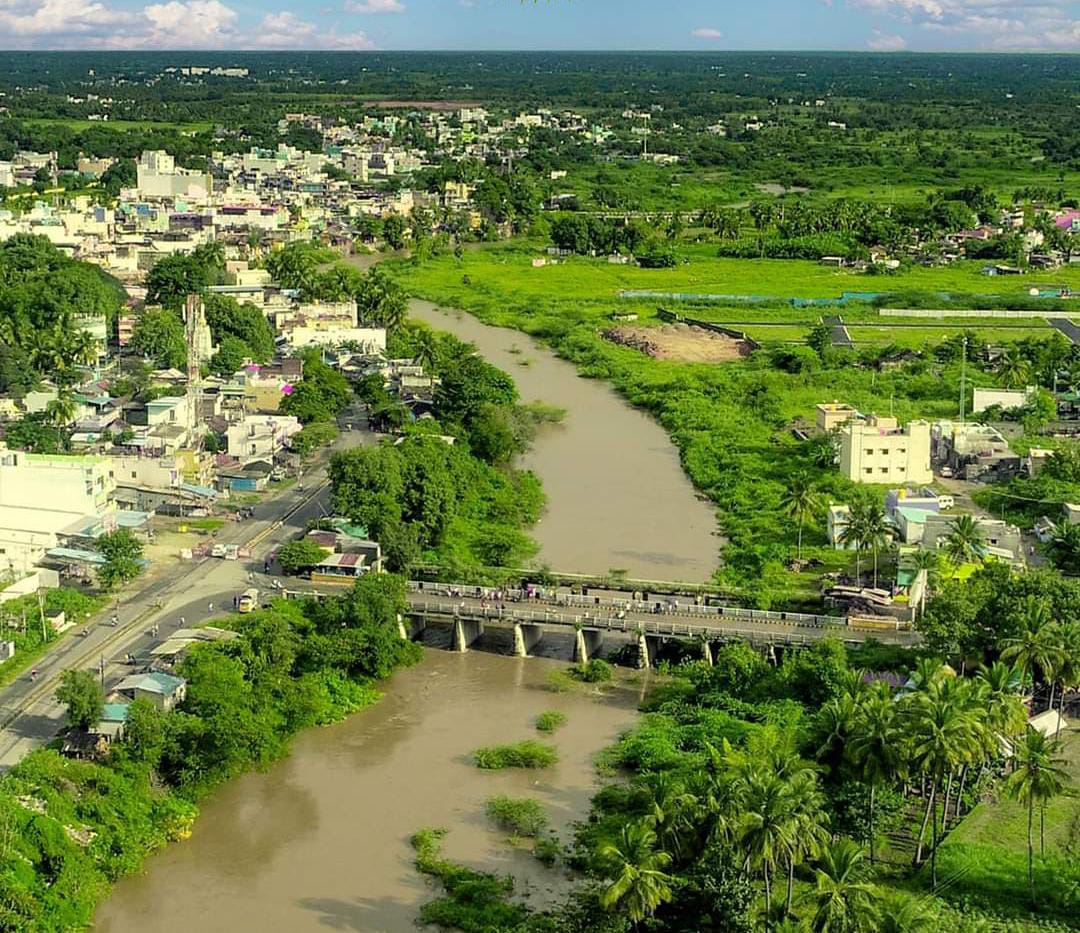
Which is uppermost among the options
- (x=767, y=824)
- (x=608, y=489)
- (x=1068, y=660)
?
(x=1068, y=660)

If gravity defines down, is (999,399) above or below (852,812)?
above

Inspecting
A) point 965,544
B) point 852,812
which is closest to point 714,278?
point 965,544

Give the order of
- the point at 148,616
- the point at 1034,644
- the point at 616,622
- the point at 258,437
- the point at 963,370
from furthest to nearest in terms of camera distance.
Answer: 1. the point at 963,370
2. the point at 258,437
3. the point at 148,616
4. the point at 616,622
5. the point at 1034,644

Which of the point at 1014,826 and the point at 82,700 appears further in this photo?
the point at 82,700

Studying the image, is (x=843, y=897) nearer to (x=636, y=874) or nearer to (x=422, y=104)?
(x=636, y=874)

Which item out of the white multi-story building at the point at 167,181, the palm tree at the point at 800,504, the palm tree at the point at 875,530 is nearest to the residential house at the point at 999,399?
the palm tree at the point at 800,504

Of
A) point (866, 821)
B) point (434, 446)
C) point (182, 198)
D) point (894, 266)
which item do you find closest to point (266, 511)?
point (434, 446)

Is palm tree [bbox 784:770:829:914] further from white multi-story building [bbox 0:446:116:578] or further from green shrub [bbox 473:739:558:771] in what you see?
white multi-story building [bbox 0:446:116:578]
